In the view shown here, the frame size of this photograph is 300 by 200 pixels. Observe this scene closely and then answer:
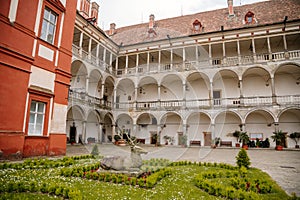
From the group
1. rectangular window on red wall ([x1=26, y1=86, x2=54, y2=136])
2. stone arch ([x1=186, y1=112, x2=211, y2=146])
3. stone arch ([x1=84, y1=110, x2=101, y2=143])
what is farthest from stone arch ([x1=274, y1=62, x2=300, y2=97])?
rectangular window on red wall ([x1=26, y1=86, x2=54, y2=136])

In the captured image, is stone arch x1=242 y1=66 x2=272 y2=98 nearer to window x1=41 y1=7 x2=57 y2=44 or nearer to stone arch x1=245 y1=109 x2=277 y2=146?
stone arch x1=245 y1=109 x2=277 y2=146

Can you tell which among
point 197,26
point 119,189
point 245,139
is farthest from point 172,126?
point 119,189

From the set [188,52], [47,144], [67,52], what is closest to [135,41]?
[188,52]

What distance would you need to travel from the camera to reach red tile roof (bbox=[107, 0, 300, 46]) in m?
20.2

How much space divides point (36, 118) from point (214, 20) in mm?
21471

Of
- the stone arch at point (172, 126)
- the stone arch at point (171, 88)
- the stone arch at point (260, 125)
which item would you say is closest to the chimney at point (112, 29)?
the stone arch at point (171, 88)

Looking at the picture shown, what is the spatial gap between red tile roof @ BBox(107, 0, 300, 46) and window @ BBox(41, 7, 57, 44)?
1446 centimetres

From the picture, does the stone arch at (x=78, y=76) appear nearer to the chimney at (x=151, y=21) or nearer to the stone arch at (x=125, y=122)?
the stone arch at (x=125, y=122)

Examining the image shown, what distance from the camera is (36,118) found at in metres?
9.01

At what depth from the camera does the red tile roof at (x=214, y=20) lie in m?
20.2

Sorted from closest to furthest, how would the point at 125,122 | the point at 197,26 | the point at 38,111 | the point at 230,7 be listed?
1. the point at 38,111
2. the point at 197,26
3. the point at 230,7
4. the point at 125,122

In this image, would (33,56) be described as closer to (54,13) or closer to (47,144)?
(54,13)

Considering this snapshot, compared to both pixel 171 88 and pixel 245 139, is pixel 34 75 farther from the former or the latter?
pixel 171 88

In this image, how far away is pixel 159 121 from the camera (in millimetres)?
20688
